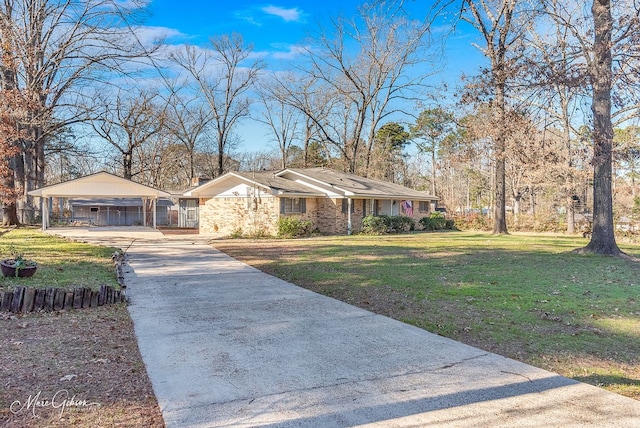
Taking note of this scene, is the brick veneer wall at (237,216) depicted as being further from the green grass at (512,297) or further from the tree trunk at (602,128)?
the tree trunk at (602,128)

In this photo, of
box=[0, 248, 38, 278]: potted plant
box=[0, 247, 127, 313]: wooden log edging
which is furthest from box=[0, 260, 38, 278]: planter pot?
box=[0, 247, 127, 313]: wooden log edging

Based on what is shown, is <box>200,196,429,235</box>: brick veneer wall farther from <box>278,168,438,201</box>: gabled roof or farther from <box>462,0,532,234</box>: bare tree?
<box>462,0,532,234</box>: bare tree

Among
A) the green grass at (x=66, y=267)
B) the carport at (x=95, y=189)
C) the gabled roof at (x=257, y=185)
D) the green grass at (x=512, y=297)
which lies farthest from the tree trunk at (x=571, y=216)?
the green grass at (x=66, y=267)

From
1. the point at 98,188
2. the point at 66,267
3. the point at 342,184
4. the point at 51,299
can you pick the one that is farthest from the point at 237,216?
the point at 51,299

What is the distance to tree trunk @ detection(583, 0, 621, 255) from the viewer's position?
9789 mm

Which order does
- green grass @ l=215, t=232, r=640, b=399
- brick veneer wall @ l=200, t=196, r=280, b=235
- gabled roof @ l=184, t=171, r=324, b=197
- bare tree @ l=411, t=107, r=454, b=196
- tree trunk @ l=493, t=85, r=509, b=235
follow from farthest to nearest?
1. bare tree @ l=411, t=107, r=454, b=196
2. brick veneer wall @ l=200, t=196, r=280, b=235
3. gabled roof @ l=184, t=171, r=324, b=197
4. tree trunk @ l=493, t=85, r=509, b=235
5. green grass @ l=215, t=232, r=640, b=399

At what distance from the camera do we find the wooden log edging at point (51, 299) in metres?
5.98

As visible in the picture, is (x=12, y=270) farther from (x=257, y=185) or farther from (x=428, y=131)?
(x=428, y=131)

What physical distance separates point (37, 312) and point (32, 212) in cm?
3003

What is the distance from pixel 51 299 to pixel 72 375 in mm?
2880

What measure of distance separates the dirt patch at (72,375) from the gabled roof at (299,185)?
51.3 feet

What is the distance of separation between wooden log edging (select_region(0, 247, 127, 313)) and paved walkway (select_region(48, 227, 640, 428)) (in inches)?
22.0

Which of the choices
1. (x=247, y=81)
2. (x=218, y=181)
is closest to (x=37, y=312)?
(x=218, y=181)

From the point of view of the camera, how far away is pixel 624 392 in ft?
11.9
